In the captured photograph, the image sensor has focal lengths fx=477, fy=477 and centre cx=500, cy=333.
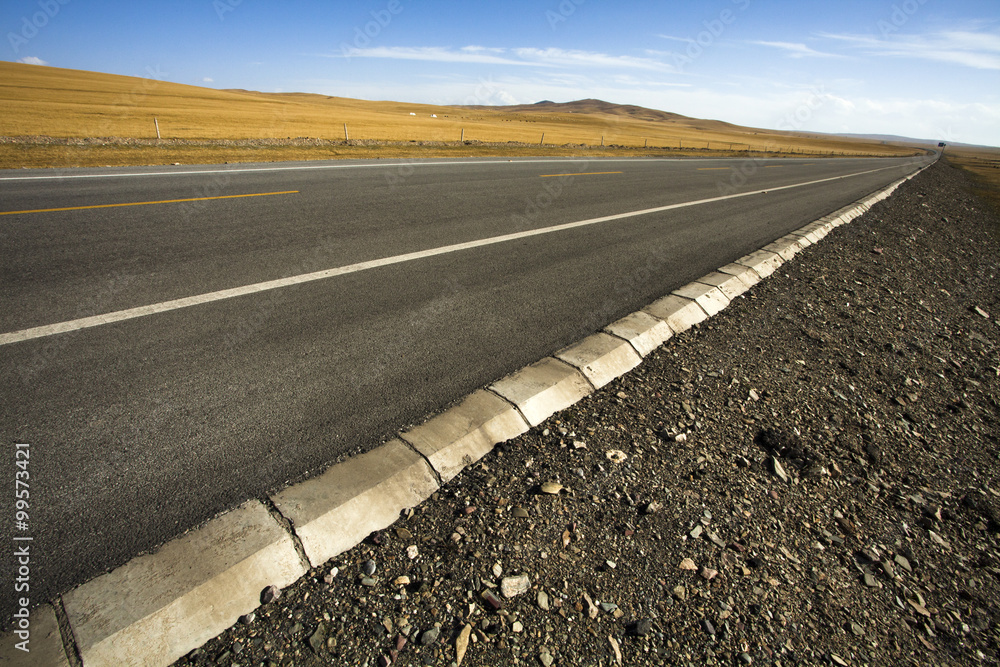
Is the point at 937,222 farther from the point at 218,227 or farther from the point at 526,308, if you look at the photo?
the point at 218,227

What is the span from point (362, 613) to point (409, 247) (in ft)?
14.6

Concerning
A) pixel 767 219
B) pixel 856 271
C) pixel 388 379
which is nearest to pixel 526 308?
pixel 388 379

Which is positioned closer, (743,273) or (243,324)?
(243,324)

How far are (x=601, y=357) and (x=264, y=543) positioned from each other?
7.53ft

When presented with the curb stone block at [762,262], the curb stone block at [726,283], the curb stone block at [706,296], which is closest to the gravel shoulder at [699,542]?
the curb stone block at [706,296]

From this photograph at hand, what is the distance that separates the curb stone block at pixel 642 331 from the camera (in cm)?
365

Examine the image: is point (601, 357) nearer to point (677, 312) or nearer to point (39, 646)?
point (677, 312)

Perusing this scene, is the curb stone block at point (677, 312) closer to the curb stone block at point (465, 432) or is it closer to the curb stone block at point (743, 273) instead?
the curb stone block at point (743, 273)

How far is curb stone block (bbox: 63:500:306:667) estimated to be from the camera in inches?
57.4

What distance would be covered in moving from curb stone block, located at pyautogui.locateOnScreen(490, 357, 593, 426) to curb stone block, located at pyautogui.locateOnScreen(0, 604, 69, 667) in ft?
6.54

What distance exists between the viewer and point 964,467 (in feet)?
9.29

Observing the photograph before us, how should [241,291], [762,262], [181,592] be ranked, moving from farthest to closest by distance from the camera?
[762,262] → [241,291] → [181,592]

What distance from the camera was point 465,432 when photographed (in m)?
2.47

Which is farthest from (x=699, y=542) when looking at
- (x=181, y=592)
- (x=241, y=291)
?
(x=241, y=291)
